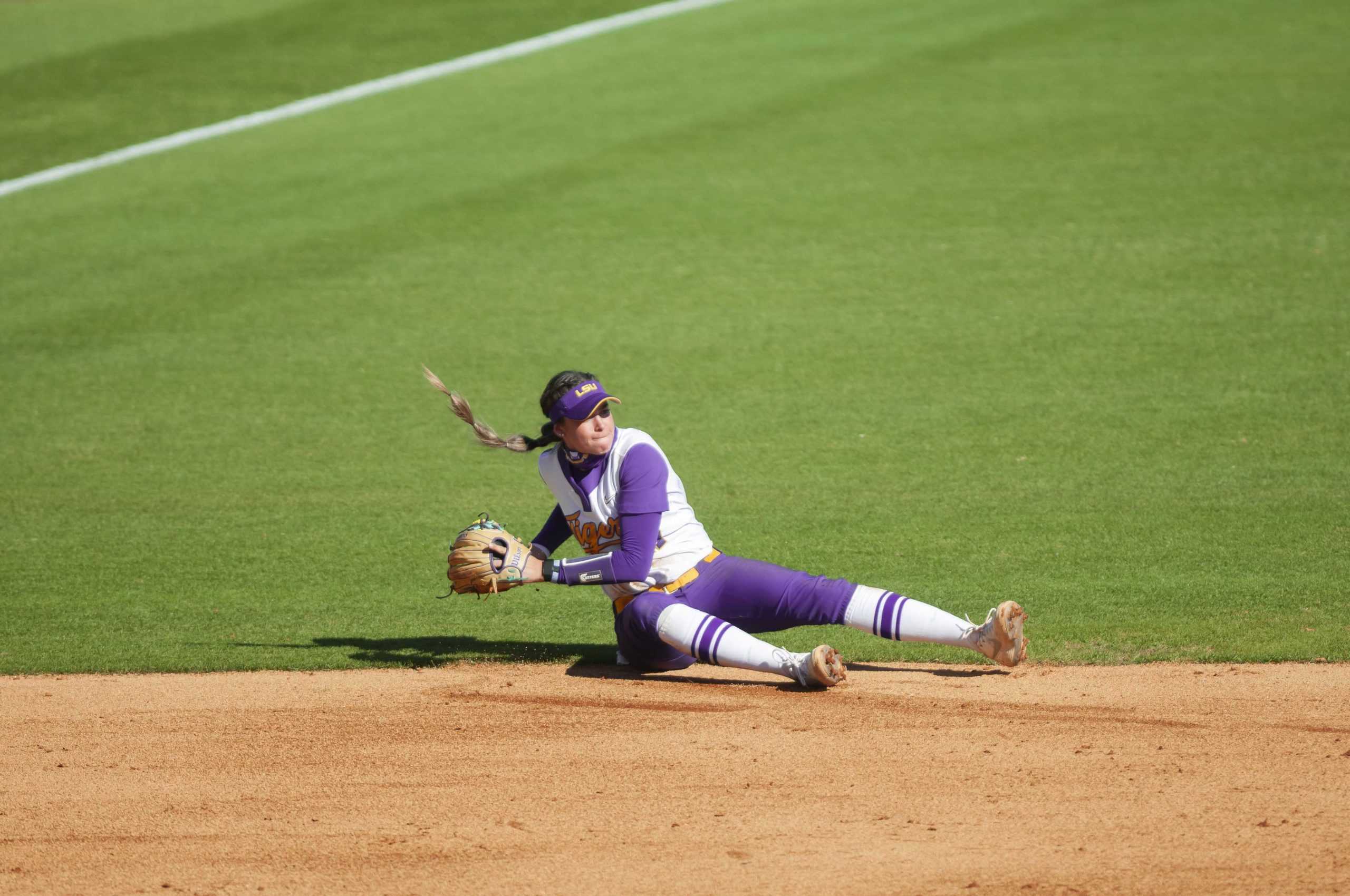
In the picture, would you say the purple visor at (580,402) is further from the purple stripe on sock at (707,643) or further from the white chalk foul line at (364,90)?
the white chalk foul line at (364,90)

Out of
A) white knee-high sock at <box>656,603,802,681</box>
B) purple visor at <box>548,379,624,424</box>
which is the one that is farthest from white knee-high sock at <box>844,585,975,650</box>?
purple visor at <box>548,379,624,424</box>

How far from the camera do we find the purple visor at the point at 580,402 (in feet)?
18.1

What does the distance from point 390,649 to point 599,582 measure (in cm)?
138

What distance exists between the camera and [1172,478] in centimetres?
812

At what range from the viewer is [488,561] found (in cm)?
559

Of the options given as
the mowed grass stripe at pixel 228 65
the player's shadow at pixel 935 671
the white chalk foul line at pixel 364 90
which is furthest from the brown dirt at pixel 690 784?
the mowed grass stripe at pixel 228 65

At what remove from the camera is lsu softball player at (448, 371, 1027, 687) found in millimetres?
5461

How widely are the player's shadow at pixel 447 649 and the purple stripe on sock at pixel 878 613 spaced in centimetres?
130

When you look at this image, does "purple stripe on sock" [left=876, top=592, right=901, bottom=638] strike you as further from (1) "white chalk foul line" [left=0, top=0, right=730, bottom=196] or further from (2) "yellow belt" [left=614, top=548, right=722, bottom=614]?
(1) "white chalk foul line" [left=0, top=0, right=730, bottom=196]

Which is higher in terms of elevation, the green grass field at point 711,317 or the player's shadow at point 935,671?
the green grass field at point 711,317

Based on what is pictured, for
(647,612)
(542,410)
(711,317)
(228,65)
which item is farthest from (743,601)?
(228,65)

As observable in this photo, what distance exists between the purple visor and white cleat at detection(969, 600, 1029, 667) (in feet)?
A: 5.69

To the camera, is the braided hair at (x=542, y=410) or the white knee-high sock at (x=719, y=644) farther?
the braided hair at (x=542, y=410)

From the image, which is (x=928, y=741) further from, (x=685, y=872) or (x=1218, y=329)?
(x=1218, y=329)
